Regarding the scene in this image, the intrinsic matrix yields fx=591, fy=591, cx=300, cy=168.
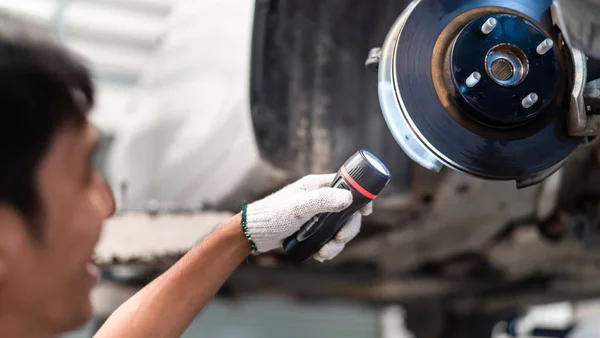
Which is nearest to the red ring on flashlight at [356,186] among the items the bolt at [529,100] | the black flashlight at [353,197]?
the black flashlight at [353,197]

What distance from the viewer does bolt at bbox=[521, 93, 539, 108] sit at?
400 mm

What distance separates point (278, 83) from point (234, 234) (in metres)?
0.33

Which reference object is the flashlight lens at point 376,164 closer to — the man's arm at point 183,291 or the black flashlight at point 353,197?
the black flashlight at point 353,197

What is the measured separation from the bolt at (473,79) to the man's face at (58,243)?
9.5 inches

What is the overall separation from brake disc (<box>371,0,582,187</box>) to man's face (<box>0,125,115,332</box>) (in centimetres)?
21

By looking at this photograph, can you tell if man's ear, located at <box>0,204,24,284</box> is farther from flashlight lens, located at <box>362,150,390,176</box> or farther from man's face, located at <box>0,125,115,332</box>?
flashlight lens, located at <box>362,150,390,176</box>

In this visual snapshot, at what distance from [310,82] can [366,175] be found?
39 cm

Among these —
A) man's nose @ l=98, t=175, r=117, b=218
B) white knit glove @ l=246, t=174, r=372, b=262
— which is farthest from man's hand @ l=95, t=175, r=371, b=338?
man's nose @ l=98, t=175, r=117, b=218

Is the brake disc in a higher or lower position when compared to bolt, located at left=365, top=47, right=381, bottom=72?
higher

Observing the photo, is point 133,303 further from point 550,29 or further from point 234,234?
point 550,29

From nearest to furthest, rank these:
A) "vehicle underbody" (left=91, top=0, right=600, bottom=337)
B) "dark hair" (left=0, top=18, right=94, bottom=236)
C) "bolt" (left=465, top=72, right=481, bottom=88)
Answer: "dark hair" (left=0, top=18, right=94, bottom=236)
"bolt" (left=465, top=72, right=481, bottom=88)
"vehicle underbody" (left=91, top=0, right=600, bottom=337)

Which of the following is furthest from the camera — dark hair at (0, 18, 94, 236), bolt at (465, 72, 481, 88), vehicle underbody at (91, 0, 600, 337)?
vehicle underbody at (91, 0, 600, 337)

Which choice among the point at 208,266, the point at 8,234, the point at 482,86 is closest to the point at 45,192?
the point at 8,234

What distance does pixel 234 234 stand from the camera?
0.45 m
